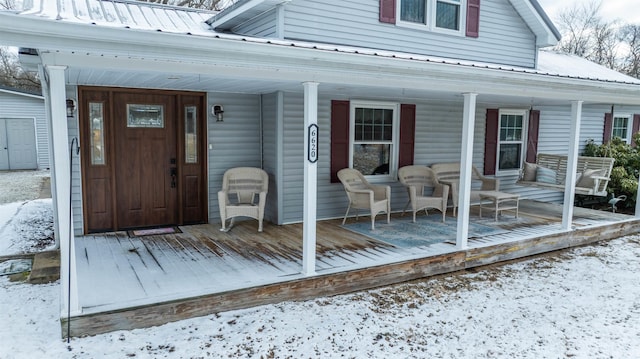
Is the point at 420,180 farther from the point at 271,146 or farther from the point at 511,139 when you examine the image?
the point at 511,139

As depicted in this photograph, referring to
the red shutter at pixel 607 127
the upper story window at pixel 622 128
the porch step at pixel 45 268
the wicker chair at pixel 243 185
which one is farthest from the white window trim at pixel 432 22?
the upper story window at pixel 622 128

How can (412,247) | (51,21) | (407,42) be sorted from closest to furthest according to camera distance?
(51,21)
(412,247)
(407,42)

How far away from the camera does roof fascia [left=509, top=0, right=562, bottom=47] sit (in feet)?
25.6

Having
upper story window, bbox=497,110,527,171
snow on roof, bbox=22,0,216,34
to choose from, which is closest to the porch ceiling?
snow on roof, bbox=22,0,216,34

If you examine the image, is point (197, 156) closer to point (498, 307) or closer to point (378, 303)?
point (378, 303)

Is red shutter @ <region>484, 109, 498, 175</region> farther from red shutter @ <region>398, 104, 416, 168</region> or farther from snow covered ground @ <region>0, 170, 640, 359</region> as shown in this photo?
snow covered ground @ <region>0, 170, 640, 359</region>

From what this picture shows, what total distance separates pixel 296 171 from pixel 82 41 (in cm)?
387

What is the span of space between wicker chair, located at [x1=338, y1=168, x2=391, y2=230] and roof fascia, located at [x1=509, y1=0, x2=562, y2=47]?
411 cm

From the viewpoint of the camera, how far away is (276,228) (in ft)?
21.1

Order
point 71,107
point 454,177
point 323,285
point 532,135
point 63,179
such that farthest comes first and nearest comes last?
1. point 532,135
2. point 454,177
3. point 71,107
4. point 323,285
5. point 63,179

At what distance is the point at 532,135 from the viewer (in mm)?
9188

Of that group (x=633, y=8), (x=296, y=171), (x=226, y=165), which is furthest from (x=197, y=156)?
(x=633, y=8)

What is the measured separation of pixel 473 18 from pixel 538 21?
134 cm

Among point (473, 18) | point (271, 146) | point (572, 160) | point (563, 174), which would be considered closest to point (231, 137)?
point (271, 146)
